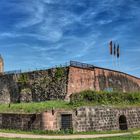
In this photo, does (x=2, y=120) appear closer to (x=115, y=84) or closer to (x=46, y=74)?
(x=46, y=74)

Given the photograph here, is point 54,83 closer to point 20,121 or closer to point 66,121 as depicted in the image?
point 66,121

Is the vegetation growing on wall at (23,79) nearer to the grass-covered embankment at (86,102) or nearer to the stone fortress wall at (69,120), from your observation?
the grass-covered embankment at (86,102)

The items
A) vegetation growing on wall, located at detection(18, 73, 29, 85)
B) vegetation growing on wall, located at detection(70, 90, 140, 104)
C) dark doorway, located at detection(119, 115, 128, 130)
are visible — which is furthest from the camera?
vegetation growing on wall, located at detection(18, 73, 29, 85)

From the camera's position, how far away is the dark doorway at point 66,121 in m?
25.9

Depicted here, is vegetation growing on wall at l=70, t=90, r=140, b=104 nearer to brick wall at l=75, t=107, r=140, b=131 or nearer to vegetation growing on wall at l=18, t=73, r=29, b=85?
brick wall at l=75, t=107, r=140, b=131

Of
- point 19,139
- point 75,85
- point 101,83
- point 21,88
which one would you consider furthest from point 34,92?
point 19,139

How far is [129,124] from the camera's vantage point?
95.9 feet

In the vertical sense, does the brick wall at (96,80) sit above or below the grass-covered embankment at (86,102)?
above

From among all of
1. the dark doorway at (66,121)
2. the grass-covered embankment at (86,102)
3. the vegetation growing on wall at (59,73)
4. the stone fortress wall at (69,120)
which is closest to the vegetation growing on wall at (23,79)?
the vegetation growing on wall at (59,73)

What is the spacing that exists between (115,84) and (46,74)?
38.2 feet

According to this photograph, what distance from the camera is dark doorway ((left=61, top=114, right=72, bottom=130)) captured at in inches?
1019

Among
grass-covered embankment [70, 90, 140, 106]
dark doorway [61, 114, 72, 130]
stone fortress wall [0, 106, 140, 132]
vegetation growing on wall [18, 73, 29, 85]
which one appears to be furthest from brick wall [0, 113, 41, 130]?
vegetation growing on wall [18, 73, 29, 85]

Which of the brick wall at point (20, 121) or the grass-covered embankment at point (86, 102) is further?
the grass-covered embankment at point (86, 102)

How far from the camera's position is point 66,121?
85.5ft
